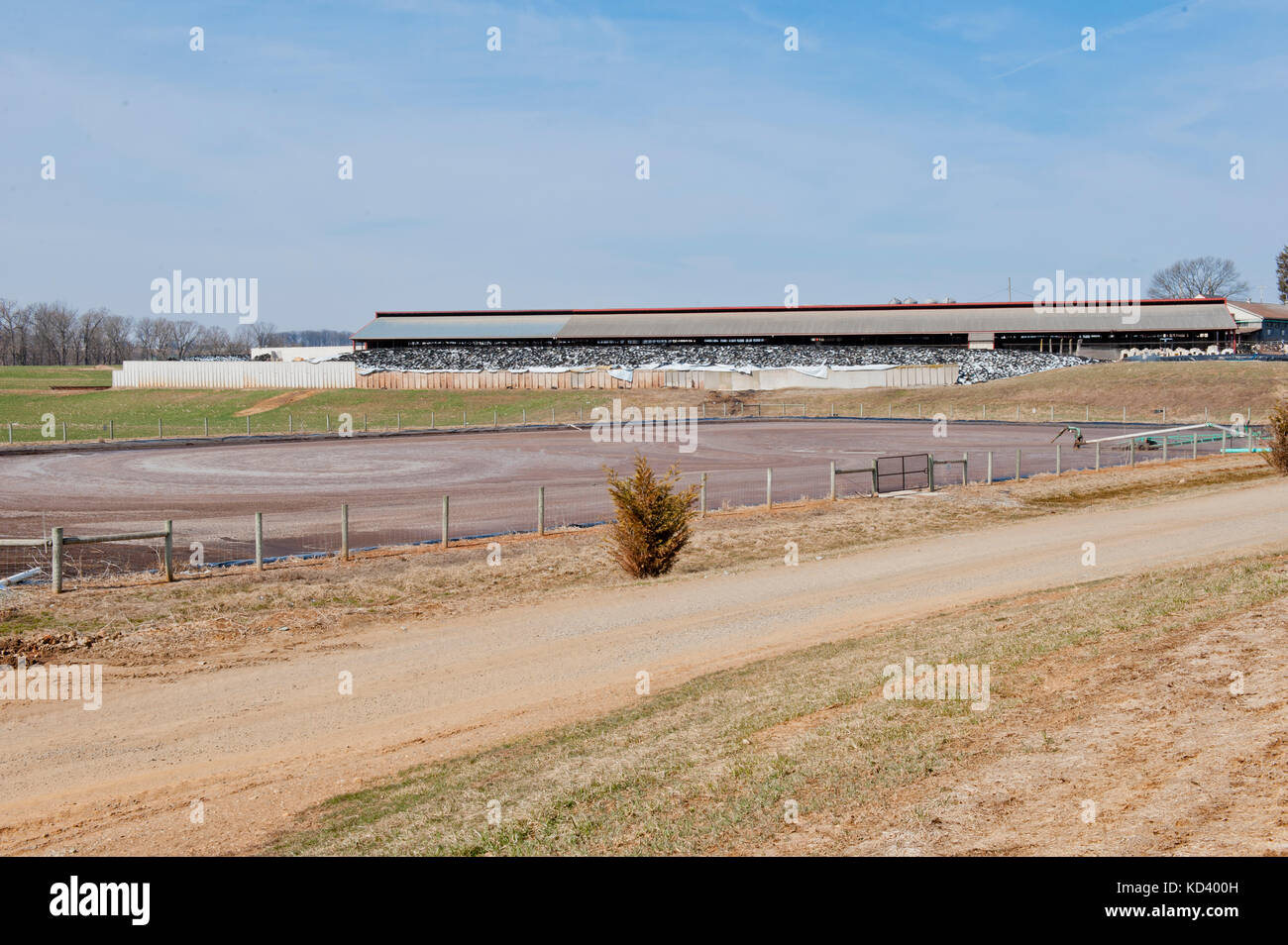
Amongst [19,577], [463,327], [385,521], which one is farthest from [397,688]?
[463,327]

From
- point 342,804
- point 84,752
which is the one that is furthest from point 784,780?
point 84,752

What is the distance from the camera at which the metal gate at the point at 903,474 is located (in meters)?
36.4

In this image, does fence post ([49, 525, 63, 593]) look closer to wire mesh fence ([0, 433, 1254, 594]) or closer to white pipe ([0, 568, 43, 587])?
wire mesh fence ([0, 433, 1254, 594])

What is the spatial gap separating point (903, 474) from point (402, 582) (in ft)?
66.1

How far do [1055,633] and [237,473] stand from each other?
3863 centimetres

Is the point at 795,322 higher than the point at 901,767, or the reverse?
the point at 795,322

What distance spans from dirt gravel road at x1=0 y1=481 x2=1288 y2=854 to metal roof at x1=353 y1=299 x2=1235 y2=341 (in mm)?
93050

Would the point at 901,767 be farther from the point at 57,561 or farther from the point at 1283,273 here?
the point at 1283,273

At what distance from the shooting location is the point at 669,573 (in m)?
22.9

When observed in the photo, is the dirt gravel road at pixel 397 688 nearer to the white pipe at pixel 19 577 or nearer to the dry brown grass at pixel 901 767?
the dry brown grass at pixel 901 767

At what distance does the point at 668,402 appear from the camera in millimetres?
92375

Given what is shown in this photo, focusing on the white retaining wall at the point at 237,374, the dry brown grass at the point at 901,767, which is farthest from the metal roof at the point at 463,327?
the dry brown grass at the point at 901,767

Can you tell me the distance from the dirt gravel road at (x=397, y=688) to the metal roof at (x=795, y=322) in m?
93.0
